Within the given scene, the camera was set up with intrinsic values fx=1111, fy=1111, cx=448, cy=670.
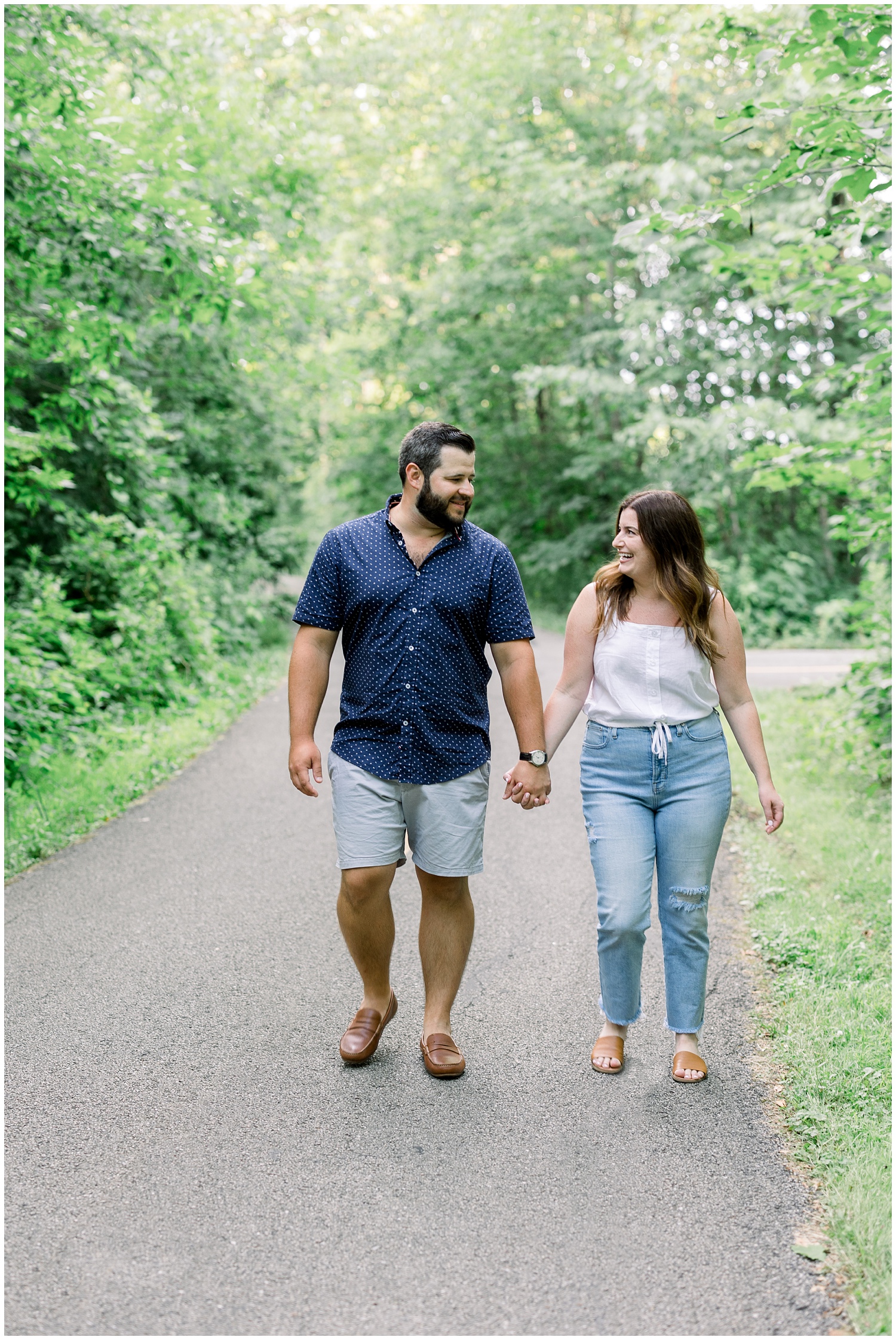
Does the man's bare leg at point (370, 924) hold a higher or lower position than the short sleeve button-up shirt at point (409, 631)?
lower

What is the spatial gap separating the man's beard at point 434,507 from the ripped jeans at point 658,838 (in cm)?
87

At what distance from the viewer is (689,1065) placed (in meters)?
3.81

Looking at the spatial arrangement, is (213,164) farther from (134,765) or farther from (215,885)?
(215,885)

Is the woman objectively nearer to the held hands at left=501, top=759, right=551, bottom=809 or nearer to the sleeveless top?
the sleeveless top

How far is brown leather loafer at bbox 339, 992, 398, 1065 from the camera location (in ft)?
12.8

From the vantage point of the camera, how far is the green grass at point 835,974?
9.66 feet

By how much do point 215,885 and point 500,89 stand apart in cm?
1995

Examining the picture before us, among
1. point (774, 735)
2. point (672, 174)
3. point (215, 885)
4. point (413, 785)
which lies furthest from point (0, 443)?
point (774, 735)

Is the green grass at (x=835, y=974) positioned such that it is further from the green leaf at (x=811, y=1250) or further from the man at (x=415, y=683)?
the man at (x=415, y=683)

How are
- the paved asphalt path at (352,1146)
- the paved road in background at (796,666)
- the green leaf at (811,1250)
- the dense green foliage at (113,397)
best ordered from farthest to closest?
the paved road in background at (796,666), the dense green foliage at (113,397), the green leaf at (811,1250), the paved asphalt path at (352,1146)

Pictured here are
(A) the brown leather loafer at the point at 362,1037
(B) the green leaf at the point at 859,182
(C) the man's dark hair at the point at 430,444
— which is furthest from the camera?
(B) the green leaf at the point at 859,182

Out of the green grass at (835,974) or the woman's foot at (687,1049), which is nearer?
the green grass at (835,974)

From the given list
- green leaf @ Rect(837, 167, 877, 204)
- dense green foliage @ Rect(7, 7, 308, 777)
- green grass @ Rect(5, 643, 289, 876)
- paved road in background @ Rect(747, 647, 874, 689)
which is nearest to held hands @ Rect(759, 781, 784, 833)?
green leaf @ Rect(837, 167, 877, 204)

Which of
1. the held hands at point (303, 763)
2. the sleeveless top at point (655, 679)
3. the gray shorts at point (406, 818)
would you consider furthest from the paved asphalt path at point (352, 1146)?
the sleeveless top at point (655, 679)
